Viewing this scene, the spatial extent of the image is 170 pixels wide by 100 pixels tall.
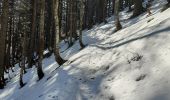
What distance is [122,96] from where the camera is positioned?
34.3 feet

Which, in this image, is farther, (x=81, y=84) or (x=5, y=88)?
(x=5, y=88)

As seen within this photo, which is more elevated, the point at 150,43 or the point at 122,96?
the point at 150,43

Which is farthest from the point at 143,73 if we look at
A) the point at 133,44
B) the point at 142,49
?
the point at 133,44

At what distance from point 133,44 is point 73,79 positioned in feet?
9.67

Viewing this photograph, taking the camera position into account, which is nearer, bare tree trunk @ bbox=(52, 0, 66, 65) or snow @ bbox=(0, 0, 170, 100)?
snow @ bbox=(0, 0, 170, 100)

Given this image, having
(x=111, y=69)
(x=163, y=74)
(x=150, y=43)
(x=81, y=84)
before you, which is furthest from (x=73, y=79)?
(x=163, y=74)

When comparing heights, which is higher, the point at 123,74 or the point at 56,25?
the point at 56,25

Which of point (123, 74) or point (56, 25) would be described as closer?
point (123, 74)

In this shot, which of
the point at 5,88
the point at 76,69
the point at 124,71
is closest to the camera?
the point at 124,71

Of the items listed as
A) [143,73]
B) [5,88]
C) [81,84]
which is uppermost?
[143,73]

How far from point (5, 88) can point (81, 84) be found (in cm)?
948

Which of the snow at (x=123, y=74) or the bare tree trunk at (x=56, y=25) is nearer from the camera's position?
the snow at (x=123, y=74)

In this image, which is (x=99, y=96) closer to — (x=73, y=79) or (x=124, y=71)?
(x=124, y=71)

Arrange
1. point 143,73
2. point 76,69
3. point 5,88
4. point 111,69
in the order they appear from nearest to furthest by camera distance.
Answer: point 143,73 < point 111,69 < point 76,69 < point 5,88
